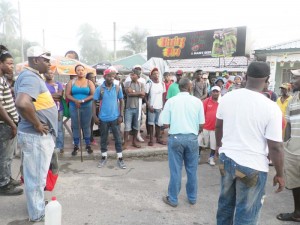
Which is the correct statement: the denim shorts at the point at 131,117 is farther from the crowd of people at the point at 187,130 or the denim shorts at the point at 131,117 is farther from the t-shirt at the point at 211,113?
the t-shirt at the point at 211,113

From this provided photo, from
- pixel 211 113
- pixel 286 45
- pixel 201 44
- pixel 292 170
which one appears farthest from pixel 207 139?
pixel 201 44

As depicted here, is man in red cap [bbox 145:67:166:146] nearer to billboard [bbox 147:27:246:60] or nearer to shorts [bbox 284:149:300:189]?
shorts [bbox 284:149:300:189]

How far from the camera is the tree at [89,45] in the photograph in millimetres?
62094

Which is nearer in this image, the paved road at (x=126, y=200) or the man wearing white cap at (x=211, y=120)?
the paved road at (x=126, y=200)

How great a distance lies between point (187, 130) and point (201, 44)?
53.2 feet

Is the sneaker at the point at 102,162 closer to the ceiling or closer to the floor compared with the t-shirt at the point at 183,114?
closer to the floor

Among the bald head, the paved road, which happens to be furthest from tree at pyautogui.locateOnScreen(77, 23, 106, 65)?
the bald head

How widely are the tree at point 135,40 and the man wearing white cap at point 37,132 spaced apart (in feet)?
154

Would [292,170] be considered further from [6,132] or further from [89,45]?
[89,45]

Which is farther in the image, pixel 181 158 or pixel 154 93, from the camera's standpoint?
pixel 154 93

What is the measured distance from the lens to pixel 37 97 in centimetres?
313

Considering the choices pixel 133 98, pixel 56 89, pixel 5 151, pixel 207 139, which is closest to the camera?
pixel 5 151

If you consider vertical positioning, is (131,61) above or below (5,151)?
above

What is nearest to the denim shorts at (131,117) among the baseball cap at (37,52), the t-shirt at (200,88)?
the t-shirt at (200,88)
